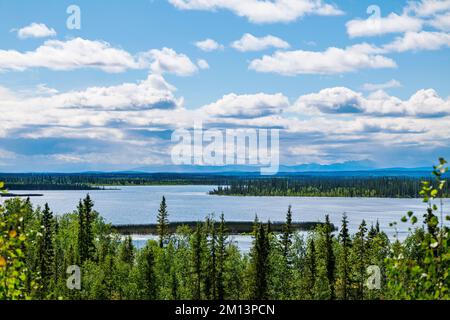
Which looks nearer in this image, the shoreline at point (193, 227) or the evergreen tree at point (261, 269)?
the evergreen tree at point (261, 269)

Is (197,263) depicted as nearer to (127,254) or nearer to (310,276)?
(310,276)

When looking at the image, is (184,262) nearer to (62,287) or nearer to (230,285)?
(230,285)

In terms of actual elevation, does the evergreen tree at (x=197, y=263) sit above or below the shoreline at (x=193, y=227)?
above

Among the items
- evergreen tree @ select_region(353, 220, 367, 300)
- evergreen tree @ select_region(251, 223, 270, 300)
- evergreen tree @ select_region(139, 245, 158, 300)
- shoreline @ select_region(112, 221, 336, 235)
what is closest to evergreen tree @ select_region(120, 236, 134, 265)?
evergreen tree @ select_region(139, 245, 158, 300)

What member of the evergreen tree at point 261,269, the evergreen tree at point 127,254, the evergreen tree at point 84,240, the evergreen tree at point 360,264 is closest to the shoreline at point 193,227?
the evergreen tree at point 127,254

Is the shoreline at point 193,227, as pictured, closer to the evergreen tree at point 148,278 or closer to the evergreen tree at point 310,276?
the evergreen tree at point 310,276

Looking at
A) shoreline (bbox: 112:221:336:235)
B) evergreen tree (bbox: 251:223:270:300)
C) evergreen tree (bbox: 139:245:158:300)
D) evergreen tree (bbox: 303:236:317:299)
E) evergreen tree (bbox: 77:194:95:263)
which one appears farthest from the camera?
shoreline (bbox: 112:221:336:235)

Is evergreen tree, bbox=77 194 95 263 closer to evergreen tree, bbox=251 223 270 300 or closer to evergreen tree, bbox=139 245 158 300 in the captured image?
evergreen tree, bbox=139 245 158 300

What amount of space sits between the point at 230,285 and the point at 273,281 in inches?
214

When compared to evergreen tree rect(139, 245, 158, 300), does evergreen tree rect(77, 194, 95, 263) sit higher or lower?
higher

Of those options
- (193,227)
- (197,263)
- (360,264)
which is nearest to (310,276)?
(360,264)
